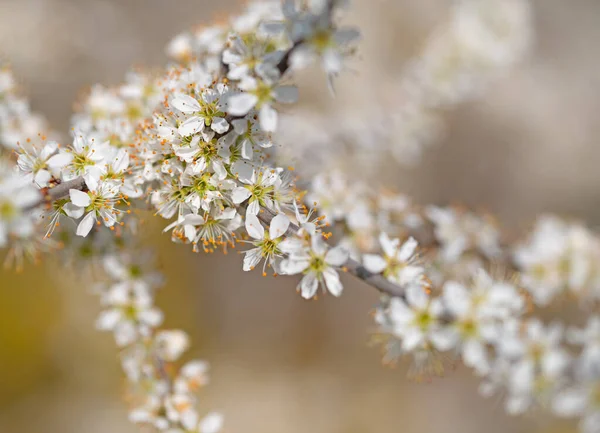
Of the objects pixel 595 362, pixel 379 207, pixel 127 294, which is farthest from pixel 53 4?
pixel 595 362

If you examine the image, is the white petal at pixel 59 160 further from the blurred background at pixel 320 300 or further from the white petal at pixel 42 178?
the blurred background at pixel 320 300

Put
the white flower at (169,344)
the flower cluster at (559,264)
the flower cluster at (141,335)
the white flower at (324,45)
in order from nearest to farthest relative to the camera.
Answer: the white flower at (324,45) < the flower cluster at (141,335) < the white flower at (169,344) < the flower cluster at (559,264)

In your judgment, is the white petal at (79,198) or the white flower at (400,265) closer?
the white petal at (79,198)

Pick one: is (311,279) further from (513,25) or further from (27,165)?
(513,25)

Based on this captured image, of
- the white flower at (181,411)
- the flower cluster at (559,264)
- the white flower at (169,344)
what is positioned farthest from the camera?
the flower cluster at (559,264)

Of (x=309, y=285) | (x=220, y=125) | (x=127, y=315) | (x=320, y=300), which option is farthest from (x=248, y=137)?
(x=320, y=300)

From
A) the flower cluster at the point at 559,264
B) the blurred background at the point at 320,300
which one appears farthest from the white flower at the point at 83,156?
the blurred background at the point at 320,300
